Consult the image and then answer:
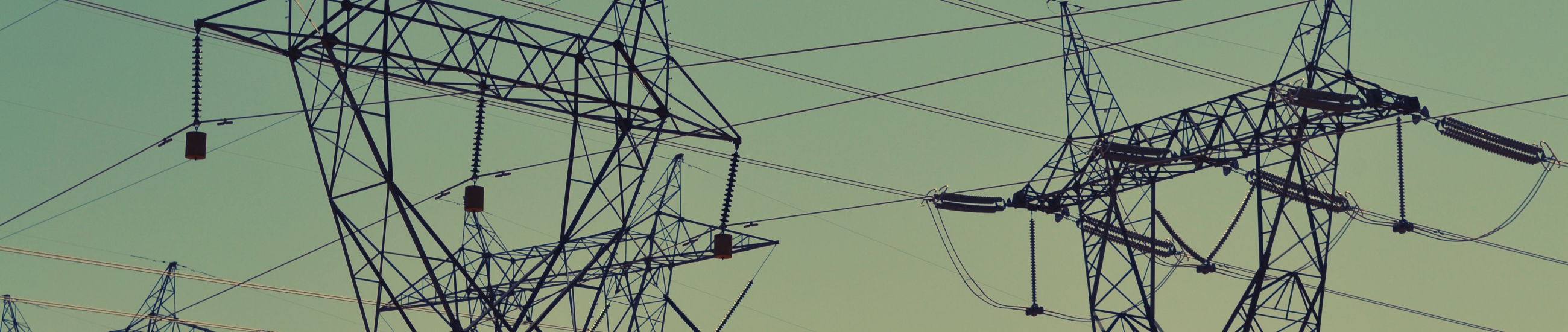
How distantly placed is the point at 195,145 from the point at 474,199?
330 cm

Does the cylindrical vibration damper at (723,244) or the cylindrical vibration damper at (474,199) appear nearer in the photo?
the cylindrical vibration damper at (474,199)

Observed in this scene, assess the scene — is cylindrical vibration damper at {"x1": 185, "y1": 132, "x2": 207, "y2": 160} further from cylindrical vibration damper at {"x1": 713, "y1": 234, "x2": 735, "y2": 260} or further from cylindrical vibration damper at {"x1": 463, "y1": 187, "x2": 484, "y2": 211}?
cylindrical vibration damper at {"x1": 713, "y1": 234, "x2": 735, "y2": 260}

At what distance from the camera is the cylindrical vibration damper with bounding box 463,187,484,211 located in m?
16.4

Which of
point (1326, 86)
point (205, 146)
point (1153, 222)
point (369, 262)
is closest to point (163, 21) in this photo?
point (205, 146)

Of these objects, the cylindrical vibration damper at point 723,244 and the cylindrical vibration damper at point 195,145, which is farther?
the cylindrical vibration damper at point 723,244

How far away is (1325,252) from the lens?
22219 mm

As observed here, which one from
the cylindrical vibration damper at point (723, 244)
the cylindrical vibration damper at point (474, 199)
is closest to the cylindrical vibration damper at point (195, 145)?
the cylindrical vibration damper at point (474, 199)

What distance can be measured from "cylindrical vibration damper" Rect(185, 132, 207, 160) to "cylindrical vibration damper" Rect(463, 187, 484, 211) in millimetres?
3106

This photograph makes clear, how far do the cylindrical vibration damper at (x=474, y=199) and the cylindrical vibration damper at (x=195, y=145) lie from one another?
3106 millimetres

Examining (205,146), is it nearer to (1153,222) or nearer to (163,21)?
(163,21)

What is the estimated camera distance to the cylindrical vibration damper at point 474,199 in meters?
16.4

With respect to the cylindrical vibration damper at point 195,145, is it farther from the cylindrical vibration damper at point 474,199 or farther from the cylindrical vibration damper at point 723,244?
the cylindrical vibration damper at point 723,244

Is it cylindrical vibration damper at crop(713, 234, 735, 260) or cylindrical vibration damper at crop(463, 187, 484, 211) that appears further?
cylindrical vibration damper at crop(713, 234, 735, 260)

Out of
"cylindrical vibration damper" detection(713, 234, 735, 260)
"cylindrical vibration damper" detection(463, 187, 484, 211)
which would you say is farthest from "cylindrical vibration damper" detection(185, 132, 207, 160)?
"cylindrical vibration damper" detection(713, 234, 735, 260)
